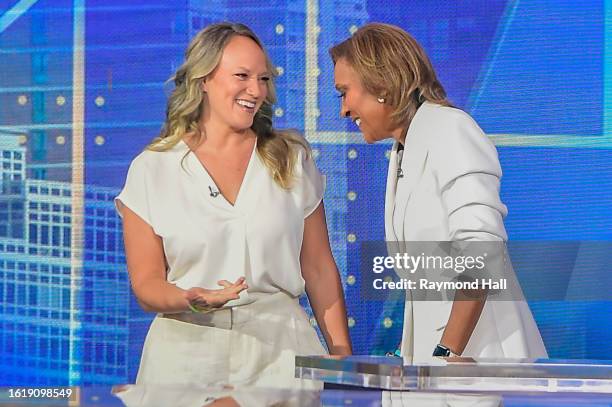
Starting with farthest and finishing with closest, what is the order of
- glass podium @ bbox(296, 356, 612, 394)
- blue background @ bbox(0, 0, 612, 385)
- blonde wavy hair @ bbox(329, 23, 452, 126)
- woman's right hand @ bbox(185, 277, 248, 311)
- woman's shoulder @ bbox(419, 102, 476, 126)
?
blue background @ bbox(0, 0, 612, 385) < blonde wavy hair @ bbox(329, 23, 452, 126) < woman's shoulder @ bbox(419, 102, 476, 126) < woman's right hand @ bbox(185, 277, 248, 311) < glass podium @ bbox(296, 356, 612, 394)

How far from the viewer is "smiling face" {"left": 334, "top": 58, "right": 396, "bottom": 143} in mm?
3453

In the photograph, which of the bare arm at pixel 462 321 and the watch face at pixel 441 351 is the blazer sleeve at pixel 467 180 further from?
the watch face at pixel 441 351

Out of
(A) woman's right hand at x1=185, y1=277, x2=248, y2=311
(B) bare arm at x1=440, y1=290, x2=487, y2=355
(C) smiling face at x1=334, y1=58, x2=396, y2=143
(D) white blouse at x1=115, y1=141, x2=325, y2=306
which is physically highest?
(C) smiling face at x1=334, y1=58, x2=396, y2=143

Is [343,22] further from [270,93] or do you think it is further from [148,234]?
[148,234]

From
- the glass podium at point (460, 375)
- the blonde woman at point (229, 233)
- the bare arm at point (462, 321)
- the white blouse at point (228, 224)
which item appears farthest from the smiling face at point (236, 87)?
the glass podium at point (460, 375)

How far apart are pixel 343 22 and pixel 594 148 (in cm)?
Answer: 94

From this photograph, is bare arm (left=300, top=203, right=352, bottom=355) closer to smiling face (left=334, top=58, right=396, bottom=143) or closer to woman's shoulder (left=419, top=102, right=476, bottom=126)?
smiling face (left=334, top=58, right=396, bottom=143)

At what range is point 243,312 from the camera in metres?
3.34

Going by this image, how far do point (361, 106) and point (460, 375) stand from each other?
1.68m

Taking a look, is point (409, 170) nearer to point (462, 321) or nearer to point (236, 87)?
point (462, 321)

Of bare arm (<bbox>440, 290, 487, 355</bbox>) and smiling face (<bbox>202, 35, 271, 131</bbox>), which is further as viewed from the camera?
smiling face (<bbox>202, 35, 271, 131</bbox>)

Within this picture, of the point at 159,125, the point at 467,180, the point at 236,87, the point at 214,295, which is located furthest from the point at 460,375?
the point at 159,125

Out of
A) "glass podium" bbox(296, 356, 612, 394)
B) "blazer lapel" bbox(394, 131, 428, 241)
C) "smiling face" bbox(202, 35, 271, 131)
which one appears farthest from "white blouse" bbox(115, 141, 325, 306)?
"glass podium" bbox(296, 356, 612, 394)

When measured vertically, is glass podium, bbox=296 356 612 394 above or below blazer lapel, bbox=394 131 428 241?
below
